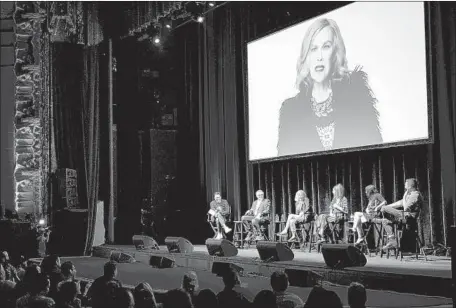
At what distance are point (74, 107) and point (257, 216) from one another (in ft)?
14.6

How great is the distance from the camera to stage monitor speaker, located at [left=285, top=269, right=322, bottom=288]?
21.2 feet

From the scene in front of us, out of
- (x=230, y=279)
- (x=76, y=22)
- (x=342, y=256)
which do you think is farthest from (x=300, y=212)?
(x=76, y=22)

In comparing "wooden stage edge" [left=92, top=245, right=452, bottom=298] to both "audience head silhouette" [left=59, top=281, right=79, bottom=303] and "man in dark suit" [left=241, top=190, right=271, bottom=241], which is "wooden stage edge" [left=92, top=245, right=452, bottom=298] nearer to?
"man in dark suit" [left=241, top=190, right=271, bottom=241]

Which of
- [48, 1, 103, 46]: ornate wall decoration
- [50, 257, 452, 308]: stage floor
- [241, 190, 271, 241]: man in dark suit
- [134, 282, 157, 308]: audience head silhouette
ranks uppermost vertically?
[48, 1, 103, 46]: ornate wall decoration

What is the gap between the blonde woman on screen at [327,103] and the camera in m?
8.71

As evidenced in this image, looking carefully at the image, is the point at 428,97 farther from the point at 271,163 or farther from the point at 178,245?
the point at 178,245

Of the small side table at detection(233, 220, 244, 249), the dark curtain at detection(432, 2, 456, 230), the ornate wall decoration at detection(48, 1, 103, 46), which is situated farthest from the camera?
the ornate wall decoration at detection(48, 1, 103, 46)

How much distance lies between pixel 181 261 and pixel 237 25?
17.1ft

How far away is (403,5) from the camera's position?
8.12 meters

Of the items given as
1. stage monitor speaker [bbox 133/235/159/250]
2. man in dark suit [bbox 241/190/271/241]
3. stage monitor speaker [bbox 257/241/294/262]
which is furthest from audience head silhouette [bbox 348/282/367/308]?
stage monitor speaker [bbox 133/235/159/250]

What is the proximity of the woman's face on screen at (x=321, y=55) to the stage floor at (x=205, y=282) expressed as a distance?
364cm

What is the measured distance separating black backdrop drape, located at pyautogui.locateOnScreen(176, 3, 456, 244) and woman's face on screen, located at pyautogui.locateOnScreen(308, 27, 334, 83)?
65 cm

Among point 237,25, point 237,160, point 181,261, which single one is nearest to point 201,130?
point 237,160

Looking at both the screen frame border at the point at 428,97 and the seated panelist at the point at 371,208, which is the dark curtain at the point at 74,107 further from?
the seated panelist at the point at 371,208
